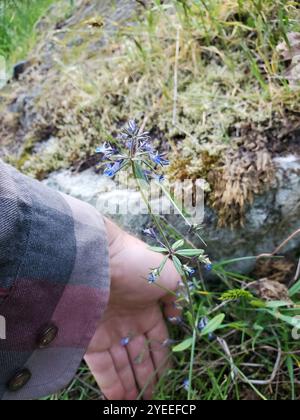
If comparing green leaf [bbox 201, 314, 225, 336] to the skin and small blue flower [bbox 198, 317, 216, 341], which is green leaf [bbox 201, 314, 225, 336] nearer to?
small blue flower [bbox 198, 317, 216, 341]

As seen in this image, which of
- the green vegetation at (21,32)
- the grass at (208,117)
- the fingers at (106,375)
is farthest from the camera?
the green vegetation at (21,32)

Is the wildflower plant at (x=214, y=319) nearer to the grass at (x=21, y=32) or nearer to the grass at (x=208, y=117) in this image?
the grass at (x=208, y=117)

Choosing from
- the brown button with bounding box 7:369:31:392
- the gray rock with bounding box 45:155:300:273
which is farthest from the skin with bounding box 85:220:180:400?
the brown button with bounding box 7:369:31:392

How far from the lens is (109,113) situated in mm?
1629

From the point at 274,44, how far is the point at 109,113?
0.55 metres

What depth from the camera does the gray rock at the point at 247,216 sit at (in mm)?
1370

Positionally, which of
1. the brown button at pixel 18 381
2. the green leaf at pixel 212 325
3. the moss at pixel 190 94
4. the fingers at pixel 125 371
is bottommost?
the fingers at pixel 125 371

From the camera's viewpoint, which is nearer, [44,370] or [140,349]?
[44,370]

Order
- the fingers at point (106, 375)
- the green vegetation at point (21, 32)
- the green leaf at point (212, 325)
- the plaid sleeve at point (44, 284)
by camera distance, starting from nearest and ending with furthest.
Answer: the plaid sleeve at point (44, 284), the green leaf at point (212, 325), the fingers at point (106, 375), the green vegetation at point (21, 32)

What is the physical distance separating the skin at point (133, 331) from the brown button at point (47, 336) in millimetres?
269

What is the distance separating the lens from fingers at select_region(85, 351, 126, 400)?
143 centimetres

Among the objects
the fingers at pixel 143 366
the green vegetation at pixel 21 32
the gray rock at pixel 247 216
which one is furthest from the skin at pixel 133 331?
the green vegetation at pixel 21 32
